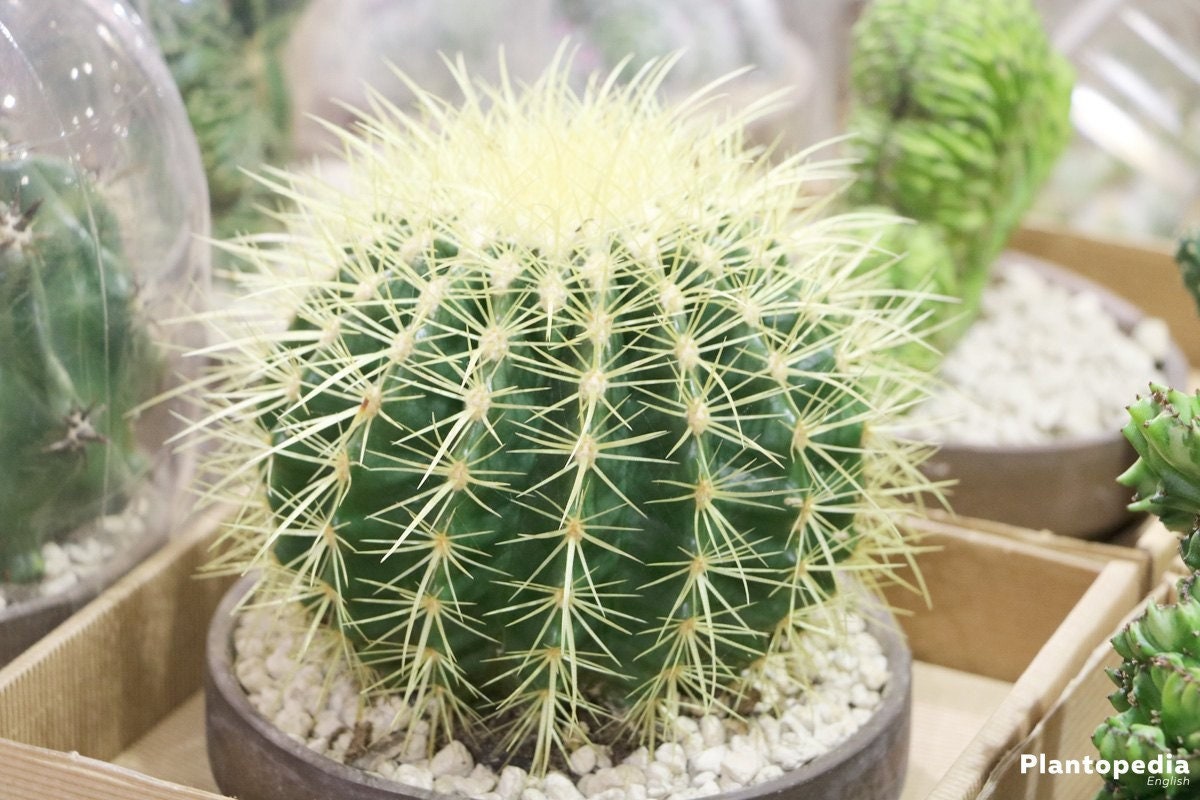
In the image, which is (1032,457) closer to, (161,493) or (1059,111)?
(1059,111)

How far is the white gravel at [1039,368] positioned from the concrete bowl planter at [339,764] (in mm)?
349

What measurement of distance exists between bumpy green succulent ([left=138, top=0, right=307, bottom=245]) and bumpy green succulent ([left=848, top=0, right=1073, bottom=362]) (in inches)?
20.5

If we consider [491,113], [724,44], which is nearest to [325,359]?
[491,113]

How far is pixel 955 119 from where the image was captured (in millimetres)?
1177

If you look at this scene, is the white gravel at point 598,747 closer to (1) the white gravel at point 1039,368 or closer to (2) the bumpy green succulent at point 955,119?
(1) the white gravel at point 1039,368

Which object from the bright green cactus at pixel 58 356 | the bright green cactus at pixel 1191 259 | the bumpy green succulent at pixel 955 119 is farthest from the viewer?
the bumpy green succulent at pixel 955 119

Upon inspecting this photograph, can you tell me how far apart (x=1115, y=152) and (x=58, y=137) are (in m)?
1.37

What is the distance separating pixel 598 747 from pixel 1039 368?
667mm

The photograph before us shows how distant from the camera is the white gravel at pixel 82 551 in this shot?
751 millimetres

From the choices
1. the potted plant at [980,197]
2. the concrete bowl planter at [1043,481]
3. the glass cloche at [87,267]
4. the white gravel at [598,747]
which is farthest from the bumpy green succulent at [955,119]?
the glass cloche at [87,267]

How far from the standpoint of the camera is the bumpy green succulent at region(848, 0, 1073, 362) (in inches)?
46.2

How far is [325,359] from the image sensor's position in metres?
0.64

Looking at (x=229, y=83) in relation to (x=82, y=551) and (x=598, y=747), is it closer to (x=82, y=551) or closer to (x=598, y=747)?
(x=82, y=551)

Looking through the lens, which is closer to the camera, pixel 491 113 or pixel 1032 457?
pixel 491 113
